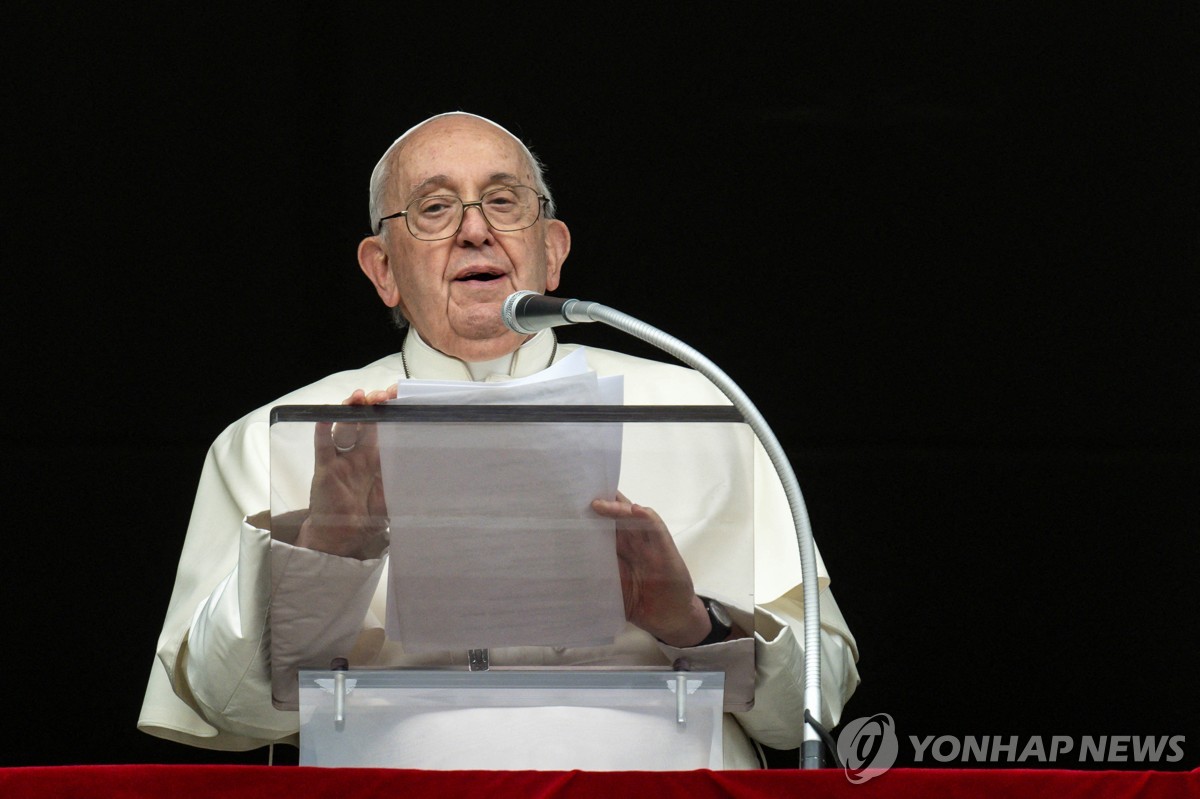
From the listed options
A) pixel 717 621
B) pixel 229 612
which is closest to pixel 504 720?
pixel 717 621

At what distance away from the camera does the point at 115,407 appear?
3389 millimetres

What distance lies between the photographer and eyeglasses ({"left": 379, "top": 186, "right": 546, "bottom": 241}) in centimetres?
287

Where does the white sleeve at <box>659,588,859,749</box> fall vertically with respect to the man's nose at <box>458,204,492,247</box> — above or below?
below

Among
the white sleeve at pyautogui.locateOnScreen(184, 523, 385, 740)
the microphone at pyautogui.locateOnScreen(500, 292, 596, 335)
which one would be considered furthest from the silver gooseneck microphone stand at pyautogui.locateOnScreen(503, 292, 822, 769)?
the white sleeve at pyautogui.locateOnScreen(184, 523, 385, 740)

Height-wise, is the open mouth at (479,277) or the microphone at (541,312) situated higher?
the open mouth at (479,277)

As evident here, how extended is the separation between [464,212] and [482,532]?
116 cm

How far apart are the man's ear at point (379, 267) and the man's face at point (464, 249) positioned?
0.06 metres

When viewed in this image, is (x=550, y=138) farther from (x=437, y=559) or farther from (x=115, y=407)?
(x=437, y=559)

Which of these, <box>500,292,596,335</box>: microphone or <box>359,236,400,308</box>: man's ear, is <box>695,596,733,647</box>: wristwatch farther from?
<box>359,236,400,308</box>: man's ear

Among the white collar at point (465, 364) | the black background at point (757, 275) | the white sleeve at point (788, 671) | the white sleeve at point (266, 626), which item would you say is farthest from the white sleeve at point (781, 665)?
the black background at point (757, 275)

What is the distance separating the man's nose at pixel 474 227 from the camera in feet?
9.33

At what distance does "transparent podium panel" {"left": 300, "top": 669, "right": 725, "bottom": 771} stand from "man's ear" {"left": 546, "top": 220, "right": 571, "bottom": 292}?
1.33 meters

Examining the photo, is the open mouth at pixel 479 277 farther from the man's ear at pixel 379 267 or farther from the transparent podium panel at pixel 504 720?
the transparent podium panel at pixel 504 720

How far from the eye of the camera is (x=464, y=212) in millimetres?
2854
